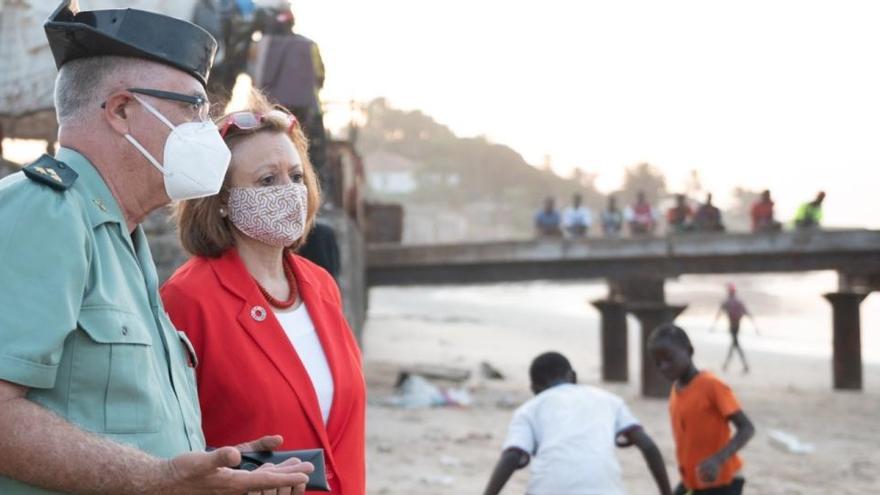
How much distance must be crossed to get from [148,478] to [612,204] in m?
22.6

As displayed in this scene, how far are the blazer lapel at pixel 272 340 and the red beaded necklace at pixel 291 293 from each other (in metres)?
0.05

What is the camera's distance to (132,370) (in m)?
2.26

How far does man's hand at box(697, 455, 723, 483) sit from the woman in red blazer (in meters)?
2.67

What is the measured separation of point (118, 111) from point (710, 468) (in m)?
3.77

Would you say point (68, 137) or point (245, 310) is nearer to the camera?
point (68, 137)

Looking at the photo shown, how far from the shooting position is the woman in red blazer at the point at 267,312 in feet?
9.96

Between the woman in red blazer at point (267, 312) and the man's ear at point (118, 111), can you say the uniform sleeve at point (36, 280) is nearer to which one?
the man's ear at point (118, 111)

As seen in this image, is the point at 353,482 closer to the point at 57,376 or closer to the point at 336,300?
the point at 336,300

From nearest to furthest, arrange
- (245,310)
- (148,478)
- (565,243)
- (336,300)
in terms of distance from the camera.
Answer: (148,478), (245,310), (336,300), (565,243)

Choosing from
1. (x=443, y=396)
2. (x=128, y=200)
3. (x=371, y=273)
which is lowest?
(x=443, y=396)

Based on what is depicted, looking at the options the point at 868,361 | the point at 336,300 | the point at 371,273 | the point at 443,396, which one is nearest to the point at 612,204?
the point at 371,273

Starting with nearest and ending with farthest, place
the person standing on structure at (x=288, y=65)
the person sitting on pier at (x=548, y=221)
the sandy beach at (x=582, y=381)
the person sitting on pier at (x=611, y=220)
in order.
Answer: the person standing on structure at (x=288, y=65) < the sandy beach at (x=582, y=381) < the person sitting on pier at (x=548, y=221) < the person sitting on pier at (x=611, y=220)

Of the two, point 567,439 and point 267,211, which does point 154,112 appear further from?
point 567,439

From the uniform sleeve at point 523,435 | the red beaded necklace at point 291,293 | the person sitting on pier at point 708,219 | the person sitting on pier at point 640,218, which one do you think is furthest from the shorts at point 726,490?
the person sitting on pier at point 640,218
